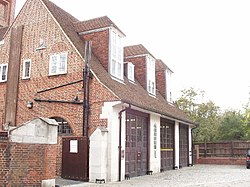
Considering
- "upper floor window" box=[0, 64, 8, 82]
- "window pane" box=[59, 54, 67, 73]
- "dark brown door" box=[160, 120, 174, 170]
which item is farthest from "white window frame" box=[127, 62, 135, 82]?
→ "upper floor window" box=[0, 64, 8, 82]

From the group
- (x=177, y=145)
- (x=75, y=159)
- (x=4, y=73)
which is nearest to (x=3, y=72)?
(x=4, y=73)

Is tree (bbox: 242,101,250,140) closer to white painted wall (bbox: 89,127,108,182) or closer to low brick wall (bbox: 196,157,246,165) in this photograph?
low brick wall (bbox: 196,157,246,165)

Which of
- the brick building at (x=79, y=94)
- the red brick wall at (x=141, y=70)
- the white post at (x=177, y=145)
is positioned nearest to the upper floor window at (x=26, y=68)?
the brick building at (x=79, y=94)

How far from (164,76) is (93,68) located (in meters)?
10.5

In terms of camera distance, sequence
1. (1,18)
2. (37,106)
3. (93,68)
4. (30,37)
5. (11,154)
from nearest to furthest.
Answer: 1. (11,154)
2. (93,68)
3. (37,106)
4. (30,37)
5. (1,18)

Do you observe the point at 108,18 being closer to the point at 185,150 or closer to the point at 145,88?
the point at 145,88

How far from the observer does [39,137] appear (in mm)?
10227

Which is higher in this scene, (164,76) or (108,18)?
(108,18)

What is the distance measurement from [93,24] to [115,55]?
6.69ft

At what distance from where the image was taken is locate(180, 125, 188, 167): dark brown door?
76.0 ft

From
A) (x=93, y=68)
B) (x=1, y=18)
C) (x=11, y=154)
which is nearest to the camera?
(x=11, y=154)

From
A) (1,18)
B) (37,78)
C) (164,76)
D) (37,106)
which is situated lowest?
(37,106)

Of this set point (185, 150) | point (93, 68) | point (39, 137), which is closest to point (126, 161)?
point (93, 68)

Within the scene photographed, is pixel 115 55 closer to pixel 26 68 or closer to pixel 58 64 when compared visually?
pixel 58 64
